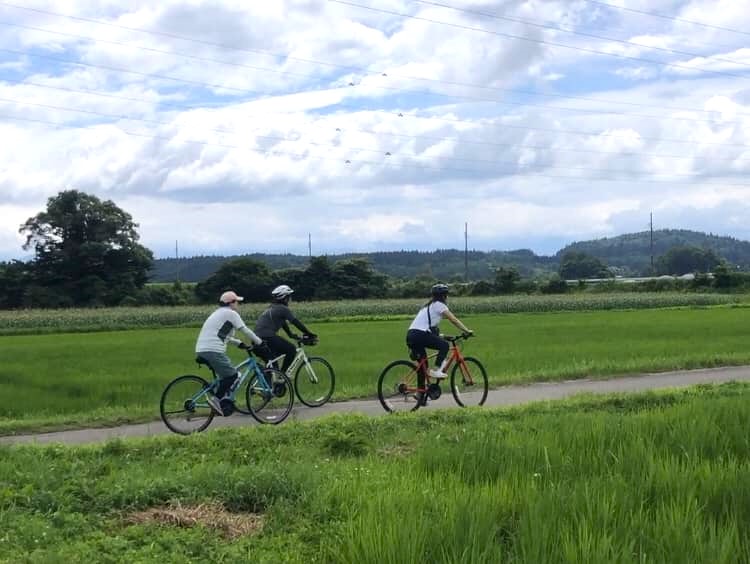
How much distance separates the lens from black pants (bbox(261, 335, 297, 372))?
39.3 ft

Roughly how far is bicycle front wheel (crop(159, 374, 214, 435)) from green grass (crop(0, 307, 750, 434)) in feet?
3.82

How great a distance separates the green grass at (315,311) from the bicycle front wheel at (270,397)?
31.5 metres

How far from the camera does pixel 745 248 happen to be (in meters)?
159

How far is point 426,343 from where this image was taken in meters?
11.6

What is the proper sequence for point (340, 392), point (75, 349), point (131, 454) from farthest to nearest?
point (75, 349) → point (340, 392) → point (131, 454)

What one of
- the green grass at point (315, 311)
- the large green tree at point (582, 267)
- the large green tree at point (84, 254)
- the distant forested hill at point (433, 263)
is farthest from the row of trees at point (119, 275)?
the large green tree at point (582, 267)

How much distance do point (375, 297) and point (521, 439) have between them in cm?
6337

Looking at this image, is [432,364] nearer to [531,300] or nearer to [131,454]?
[131,454]

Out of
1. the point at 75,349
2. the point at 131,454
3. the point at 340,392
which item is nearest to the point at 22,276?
the point at 75,349

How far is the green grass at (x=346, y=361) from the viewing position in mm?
12891

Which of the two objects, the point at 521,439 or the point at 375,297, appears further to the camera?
the point at 375,297

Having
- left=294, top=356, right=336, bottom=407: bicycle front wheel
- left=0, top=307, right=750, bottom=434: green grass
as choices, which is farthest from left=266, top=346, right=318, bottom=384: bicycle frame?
left=0, top=307, right=750, bottom=434: green grass

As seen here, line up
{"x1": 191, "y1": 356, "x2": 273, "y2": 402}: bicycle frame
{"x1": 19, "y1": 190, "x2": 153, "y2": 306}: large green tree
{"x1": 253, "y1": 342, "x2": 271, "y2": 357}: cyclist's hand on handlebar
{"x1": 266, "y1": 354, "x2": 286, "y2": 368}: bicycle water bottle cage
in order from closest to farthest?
{"x1": 191, "y1": 356, "x2": 273, "y2": 402}: bicycle frame
{"x1": 266, "y1": 354, "x2": 286, "y2": 368}: bicycle water bottle cage
{"x1": 253, "y1": 342, "x2": 271, "y2": 357}: cyclist's hand on handlebar
{"x1": 19, "y1": 190, "x2": 153, "y2": 306}: large green tree

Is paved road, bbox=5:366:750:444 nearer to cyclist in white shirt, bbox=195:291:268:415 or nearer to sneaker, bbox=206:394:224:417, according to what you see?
sneaker, bbox=206:394:224:417
